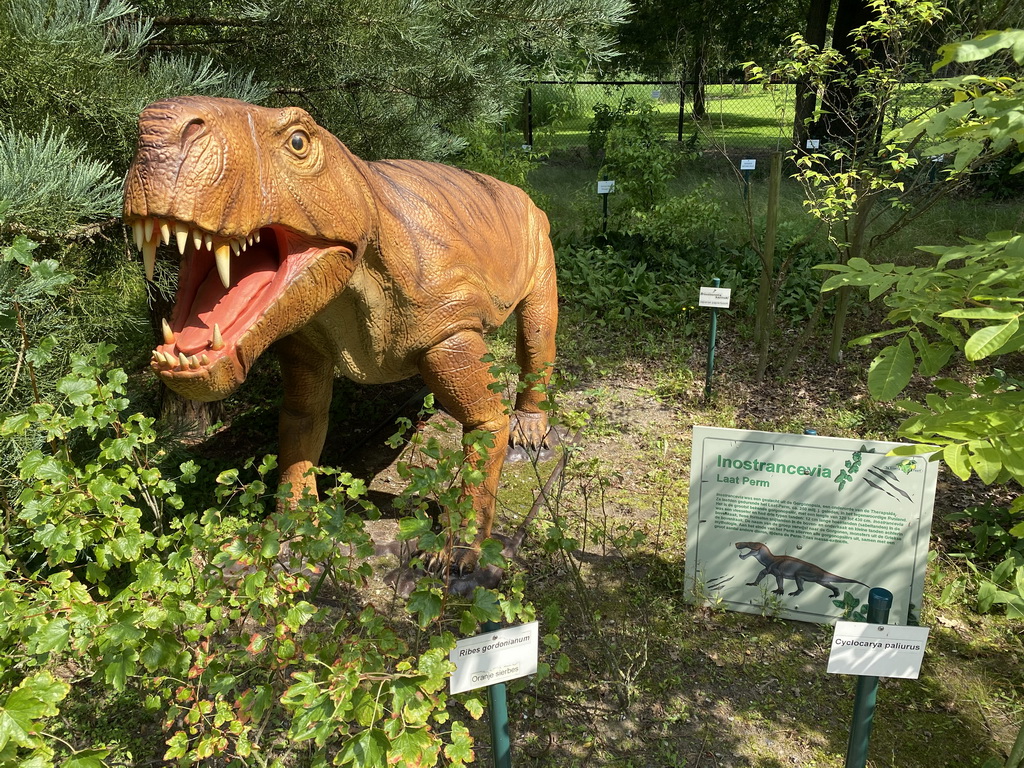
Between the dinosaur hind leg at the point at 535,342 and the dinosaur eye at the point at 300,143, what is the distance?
1.94 meters

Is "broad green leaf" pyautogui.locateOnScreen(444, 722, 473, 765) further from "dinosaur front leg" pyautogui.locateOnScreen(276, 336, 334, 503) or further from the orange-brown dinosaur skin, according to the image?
"dinosaur front leg" pyautogui.locateOnScreen(276, 336, 334, 503)

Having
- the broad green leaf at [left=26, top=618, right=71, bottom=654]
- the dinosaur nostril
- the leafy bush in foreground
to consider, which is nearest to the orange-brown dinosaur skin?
the dinosaur nostril

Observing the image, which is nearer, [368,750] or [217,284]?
[368,750]

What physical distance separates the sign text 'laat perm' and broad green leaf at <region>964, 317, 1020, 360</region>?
1145 mm

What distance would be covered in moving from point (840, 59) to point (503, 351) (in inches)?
123

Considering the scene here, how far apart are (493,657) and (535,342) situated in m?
2.41

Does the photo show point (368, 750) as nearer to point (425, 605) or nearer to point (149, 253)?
point (425, 605)

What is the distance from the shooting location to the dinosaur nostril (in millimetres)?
1708

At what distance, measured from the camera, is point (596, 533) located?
9.27 feet

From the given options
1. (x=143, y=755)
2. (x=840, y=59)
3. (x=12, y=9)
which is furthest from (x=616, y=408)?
(x=12, y=9)

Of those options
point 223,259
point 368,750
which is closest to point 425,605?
point 368,750

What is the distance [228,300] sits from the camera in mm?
1964

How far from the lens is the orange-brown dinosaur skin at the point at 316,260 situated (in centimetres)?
174

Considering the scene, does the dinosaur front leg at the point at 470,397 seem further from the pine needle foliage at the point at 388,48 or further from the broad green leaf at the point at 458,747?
the pine needle foliage at the point at 388,48
